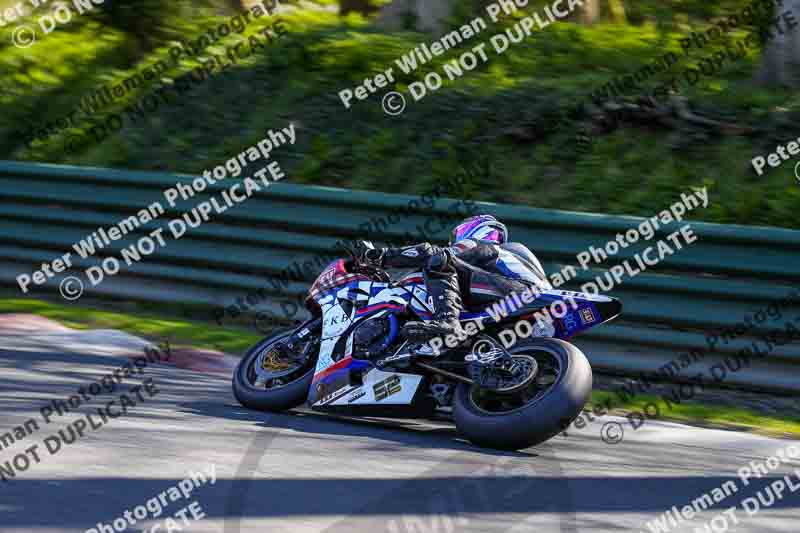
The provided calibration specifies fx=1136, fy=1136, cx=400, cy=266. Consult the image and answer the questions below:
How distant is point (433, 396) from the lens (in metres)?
7.01

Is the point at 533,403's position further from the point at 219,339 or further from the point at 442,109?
the point at 442,109

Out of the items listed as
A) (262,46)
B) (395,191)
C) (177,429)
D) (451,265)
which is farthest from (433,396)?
(262,46)

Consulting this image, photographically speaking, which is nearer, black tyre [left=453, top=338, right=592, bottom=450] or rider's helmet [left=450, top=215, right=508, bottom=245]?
black tyre [left=453, top=338, right=592, bottom=450]

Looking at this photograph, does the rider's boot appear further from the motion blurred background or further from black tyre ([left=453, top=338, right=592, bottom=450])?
the motion blurred background

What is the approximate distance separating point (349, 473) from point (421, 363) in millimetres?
1434

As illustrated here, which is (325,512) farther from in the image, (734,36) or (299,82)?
(734,36)

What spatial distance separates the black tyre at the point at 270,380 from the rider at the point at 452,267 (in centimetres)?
88

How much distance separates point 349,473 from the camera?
5.70 meters

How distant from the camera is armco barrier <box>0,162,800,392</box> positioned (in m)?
8.64

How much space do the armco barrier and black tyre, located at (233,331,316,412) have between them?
240 cm

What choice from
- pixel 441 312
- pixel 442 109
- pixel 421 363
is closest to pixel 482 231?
pixel 441 312

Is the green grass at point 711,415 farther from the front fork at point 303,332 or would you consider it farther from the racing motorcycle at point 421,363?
the front fork at point 303,332

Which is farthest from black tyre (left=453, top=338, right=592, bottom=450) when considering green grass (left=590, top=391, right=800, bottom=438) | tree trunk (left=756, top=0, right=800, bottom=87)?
tree trunk (left=756, top=0, right=800, bottom=87)

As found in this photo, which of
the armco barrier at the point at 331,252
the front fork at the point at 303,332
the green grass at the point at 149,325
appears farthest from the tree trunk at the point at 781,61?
the front fork at the point at 303,332
